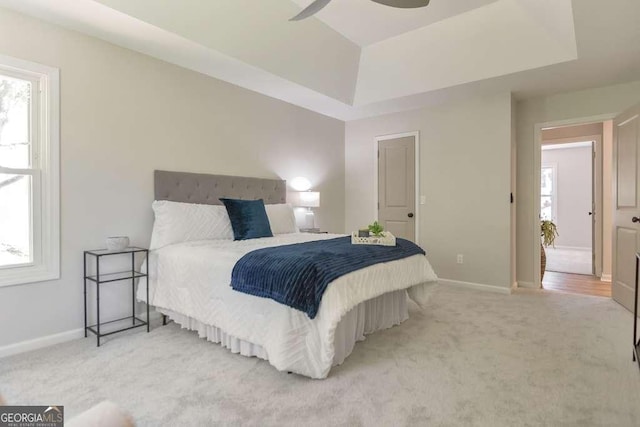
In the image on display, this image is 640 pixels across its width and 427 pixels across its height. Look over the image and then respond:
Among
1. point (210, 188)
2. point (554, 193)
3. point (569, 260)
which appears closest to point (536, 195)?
point (569, 260)

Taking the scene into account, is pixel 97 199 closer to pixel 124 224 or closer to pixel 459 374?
pixel 124 224

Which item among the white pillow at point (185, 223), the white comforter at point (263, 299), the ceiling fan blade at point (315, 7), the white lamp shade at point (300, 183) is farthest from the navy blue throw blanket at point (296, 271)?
the white lamp shade at point (300, 183)

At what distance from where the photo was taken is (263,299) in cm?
227

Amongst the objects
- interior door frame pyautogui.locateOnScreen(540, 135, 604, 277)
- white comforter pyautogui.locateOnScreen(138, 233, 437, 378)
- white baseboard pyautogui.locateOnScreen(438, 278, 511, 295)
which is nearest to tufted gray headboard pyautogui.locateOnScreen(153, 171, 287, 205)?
white comforter pyautogui.locateOnScreen(138, 233, 437, 378)

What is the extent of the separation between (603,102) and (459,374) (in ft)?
12.8

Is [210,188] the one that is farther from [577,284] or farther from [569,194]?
[569,194]

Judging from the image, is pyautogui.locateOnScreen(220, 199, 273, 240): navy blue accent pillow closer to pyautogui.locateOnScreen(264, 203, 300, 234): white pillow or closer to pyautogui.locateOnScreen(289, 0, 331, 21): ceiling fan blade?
pyautogui.locateOnScreen(264, 203, 300, 234): white pillow

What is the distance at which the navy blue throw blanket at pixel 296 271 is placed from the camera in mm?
2078

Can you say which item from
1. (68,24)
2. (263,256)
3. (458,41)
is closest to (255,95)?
(68,24)

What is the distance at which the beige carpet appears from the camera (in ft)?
5.88

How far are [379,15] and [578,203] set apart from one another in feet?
23.7

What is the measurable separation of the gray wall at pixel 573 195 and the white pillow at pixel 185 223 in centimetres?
816

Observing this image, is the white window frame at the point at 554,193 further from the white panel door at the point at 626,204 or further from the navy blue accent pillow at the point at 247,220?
the navy blue accent pillow at the point at 247,220

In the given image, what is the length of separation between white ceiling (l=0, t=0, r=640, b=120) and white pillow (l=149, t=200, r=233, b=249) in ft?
4.69
